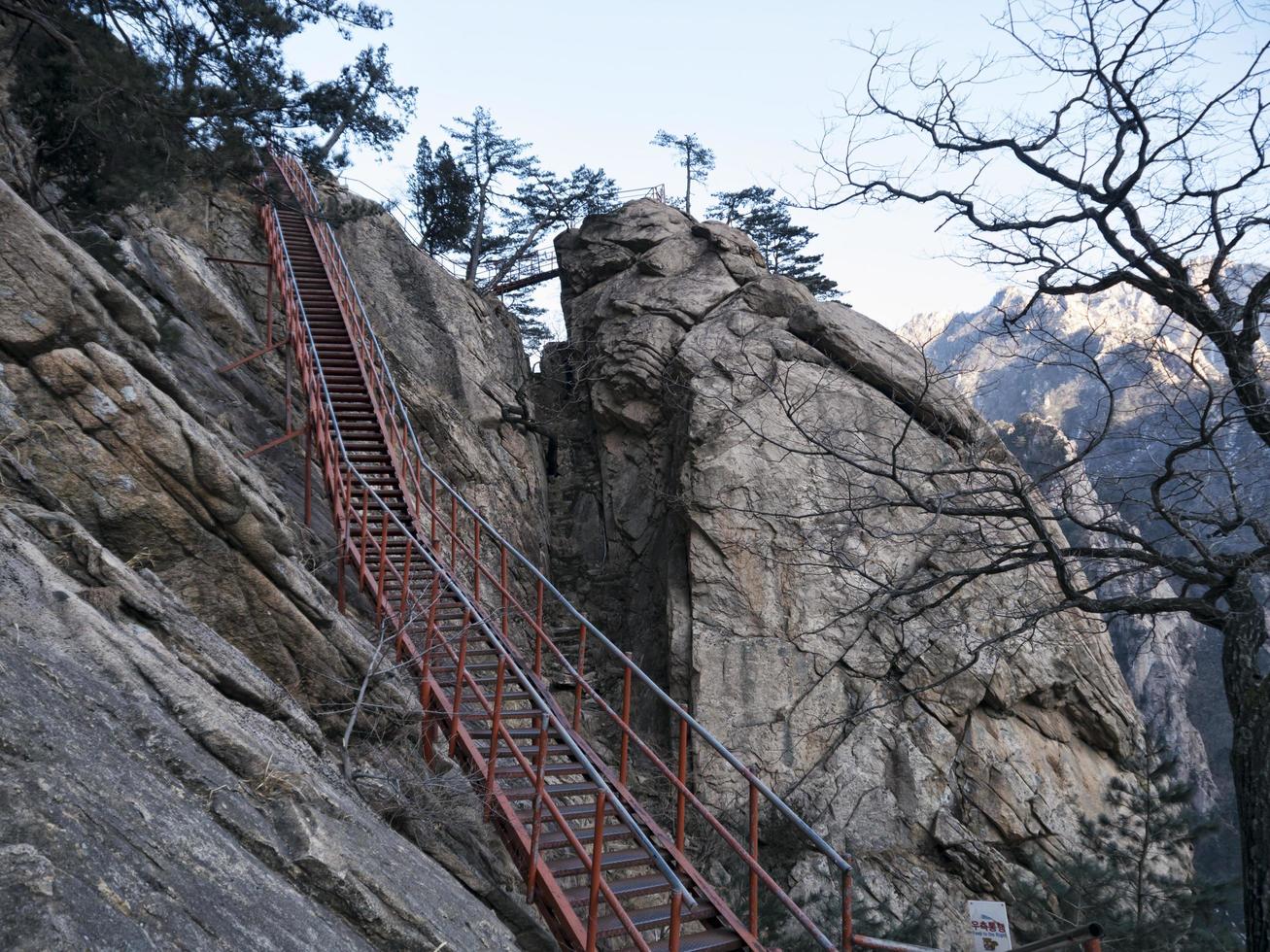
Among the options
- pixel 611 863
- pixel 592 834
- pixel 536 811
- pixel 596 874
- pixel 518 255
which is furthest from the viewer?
pixel 518 255

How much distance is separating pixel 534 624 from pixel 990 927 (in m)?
3.95

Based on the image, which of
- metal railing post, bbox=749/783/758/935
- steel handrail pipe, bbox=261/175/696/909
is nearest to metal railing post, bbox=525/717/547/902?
steel handrail pipe, bbox=261/175/696/909

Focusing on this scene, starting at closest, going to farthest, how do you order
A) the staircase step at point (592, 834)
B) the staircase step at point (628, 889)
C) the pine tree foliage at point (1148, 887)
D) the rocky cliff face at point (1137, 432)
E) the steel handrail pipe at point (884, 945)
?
the steel handrail pipe at point (884, 945) → the staircase step at point (628, 889) → the staircase step at point (592, 834) → the rocky cliff face at point (1137, 432) → the pine tree foliage at point (1148, 887)

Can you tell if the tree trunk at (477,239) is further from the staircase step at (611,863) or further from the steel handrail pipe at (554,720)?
the staircase step at (611,863)

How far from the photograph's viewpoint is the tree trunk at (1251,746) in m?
5.25

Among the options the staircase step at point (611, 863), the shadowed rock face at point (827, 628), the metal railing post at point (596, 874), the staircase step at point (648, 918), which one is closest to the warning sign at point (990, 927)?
the staircase step at point (648, 918)

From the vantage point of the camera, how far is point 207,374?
1117cm

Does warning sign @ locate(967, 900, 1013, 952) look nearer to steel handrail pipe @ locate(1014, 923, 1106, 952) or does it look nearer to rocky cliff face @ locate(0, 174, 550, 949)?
steel handrail pipe @ locate(1014, 923, 1106, 952)

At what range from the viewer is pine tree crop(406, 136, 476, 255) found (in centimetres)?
2553

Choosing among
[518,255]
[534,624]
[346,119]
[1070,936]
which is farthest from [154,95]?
[518,255]

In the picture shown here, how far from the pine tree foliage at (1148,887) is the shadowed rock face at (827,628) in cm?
101

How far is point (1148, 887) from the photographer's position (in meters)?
8.84

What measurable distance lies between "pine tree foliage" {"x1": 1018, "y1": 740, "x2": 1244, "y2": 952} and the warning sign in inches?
116

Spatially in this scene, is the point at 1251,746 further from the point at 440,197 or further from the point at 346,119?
the point at 440,197
